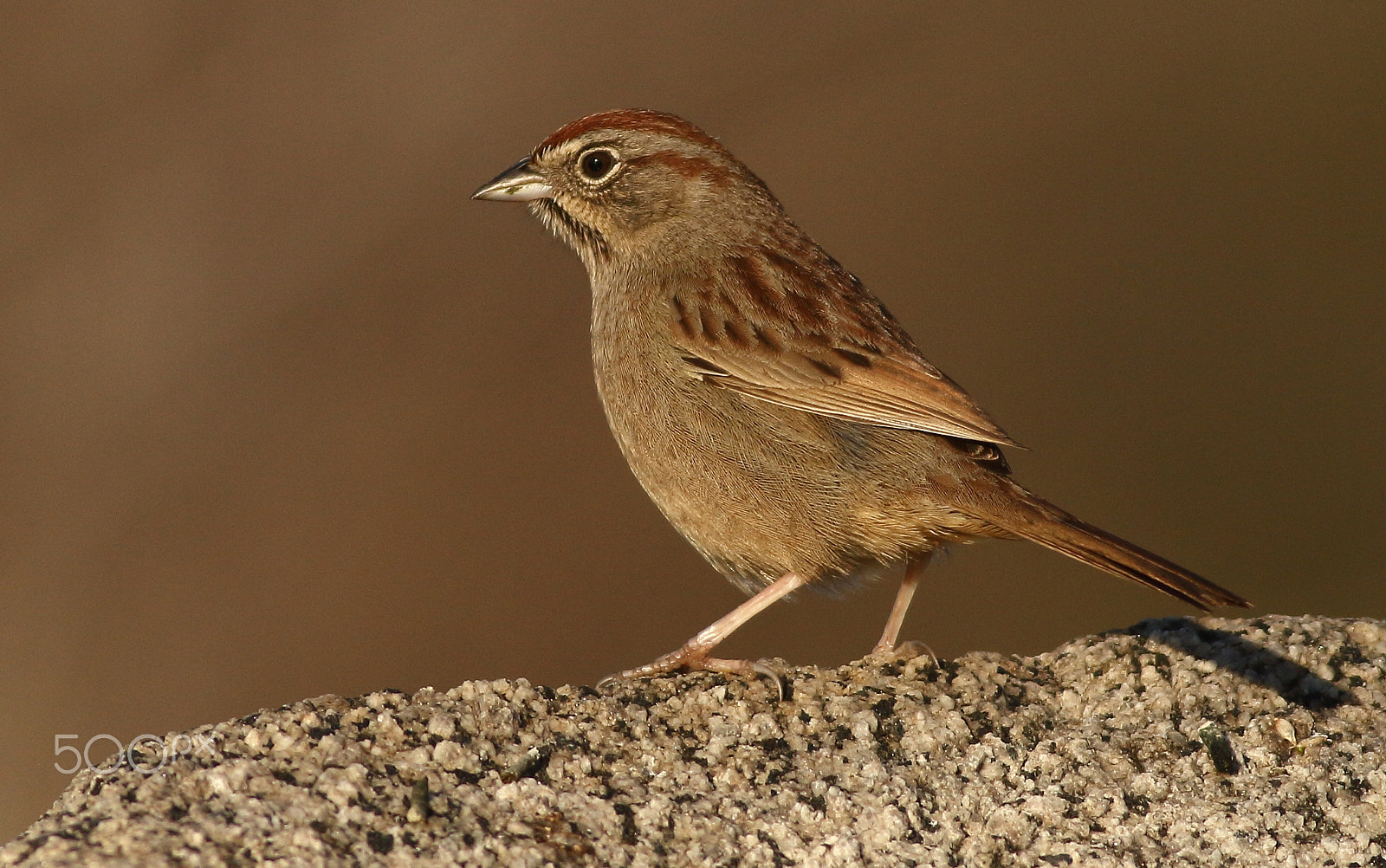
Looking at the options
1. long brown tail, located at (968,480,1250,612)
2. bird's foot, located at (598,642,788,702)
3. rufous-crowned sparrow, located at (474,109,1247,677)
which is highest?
rufous-crowned sparrow, located at (474,109,1247,677)

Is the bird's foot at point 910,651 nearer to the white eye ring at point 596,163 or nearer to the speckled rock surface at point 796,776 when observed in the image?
the speckled rock surface at point 796,776

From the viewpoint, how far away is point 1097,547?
3738 millimetres

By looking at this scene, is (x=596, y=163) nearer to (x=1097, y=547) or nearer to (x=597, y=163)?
(x=597, y=163)

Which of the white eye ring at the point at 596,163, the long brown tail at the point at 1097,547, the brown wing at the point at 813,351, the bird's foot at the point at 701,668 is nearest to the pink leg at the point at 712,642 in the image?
the bird's foot at the point at 701,668

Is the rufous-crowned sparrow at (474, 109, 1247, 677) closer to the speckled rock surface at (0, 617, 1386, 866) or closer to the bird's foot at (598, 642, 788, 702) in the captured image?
the bird's foot at (598, 642, 788, 702)

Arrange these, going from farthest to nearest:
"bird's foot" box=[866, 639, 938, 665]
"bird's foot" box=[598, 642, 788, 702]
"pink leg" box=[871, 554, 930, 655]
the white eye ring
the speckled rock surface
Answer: the white eye ring < "pink leg" box=[871, 554, 930, 655] < "bird's foot" box=[866, 639, 938, 665] < "bird's foot" box=[598, 642, 788, 702] < the speckled rock surface

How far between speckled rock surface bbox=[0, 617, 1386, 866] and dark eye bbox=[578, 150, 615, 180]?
94.5 inches

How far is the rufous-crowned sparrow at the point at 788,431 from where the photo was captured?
4.14m

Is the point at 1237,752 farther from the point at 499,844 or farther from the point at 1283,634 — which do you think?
the point at 499,844

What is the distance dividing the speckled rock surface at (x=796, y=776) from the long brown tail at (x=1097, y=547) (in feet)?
0.96

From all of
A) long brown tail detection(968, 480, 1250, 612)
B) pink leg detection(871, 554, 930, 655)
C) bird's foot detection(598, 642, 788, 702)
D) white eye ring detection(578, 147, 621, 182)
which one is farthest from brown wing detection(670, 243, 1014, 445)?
bird's foot detection(598, 642, 788, 702)

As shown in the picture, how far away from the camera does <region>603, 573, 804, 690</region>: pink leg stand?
13.5 ft

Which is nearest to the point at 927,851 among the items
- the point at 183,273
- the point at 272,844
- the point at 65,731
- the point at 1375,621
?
the point at 272,844

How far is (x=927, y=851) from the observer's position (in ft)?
9.39
